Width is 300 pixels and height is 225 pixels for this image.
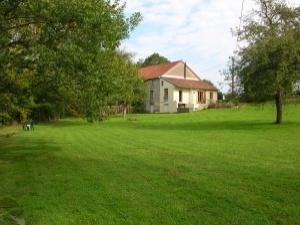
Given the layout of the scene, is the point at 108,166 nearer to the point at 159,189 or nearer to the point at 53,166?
the point at 53,166

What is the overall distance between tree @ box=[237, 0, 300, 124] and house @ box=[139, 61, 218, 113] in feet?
101

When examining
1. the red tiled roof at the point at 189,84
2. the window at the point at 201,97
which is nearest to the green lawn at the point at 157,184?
the red tiled roof at the point at 189,84

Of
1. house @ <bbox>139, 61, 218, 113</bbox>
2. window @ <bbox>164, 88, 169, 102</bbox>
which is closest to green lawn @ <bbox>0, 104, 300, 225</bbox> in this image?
house @ <bbox>139, 61, 218, 113</bbox>

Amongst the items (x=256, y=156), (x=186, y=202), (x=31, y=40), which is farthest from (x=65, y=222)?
(x=256, y=156)

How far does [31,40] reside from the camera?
1509cm

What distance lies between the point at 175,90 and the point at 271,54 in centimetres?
3571

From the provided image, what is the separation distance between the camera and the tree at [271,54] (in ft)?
101

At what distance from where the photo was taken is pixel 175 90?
67.2 metres

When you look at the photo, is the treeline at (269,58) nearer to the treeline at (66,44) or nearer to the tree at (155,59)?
the treeline at (66,44)

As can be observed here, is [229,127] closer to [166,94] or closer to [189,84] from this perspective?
[166,94]

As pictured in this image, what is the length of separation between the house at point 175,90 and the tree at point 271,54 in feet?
101

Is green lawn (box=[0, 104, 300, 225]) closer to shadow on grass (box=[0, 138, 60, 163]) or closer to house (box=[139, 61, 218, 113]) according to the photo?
shadow on grass (box=[0, 138, 60, 163])

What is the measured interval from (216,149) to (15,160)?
7.54m

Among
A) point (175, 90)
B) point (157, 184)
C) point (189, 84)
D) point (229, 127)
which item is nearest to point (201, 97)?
point (189, 84)
